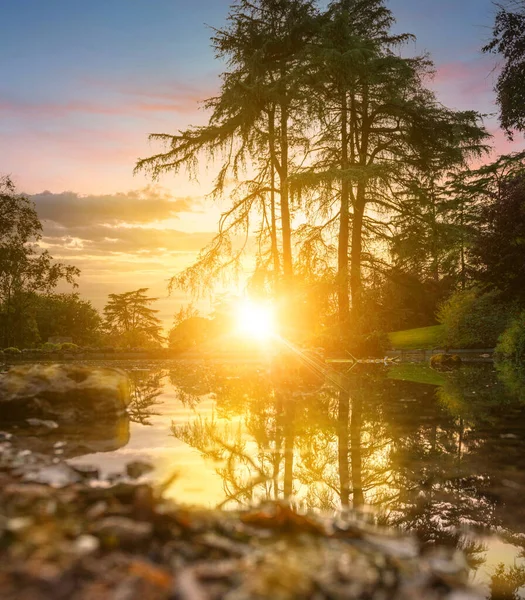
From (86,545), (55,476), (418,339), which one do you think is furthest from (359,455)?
(418,339)

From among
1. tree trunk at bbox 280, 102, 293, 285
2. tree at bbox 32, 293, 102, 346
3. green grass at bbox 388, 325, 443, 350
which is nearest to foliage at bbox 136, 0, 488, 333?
tree trunk at bbox 280, 102, 293, 285

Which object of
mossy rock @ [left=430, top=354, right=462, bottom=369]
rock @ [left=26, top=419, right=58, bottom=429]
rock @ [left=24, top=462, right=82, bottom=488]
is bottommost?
mossy rock @ [left=430, top=354, right=462, bottom=369]

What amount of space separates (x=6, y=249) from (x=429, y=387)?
28.8m

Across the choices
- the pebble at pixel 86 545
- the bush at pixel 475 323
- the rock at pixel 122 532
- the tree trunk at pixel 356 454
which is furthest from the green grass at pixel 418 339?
the pebble at pixel 86 545

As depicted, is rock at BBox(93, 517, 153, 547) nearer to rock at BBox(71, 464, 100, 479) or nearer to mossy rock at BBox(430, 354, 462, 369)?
rock at BBox(71, 464, 100, 479)

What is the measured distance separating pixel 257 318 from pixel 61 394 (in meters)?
16.1

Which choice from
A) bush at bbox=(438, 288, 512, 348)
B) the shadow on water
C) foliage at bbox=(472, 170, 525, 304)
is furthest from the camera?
bush at bbox=(438, 288, 512, 348)

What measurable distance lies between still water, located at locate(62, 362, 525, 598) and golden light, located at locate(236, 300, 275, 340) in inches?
471

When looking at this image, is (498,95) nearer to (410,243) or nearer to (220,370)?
(410,243)

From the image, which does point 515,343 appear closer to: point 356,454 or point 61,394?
point 356,454

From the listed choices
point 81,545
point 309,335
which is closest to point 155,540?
point 81,545

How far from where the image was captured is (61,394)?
6605mm

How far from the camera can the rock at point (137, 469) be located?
3.99m

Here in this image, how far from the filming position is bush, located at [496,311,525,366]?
18.6 metres
